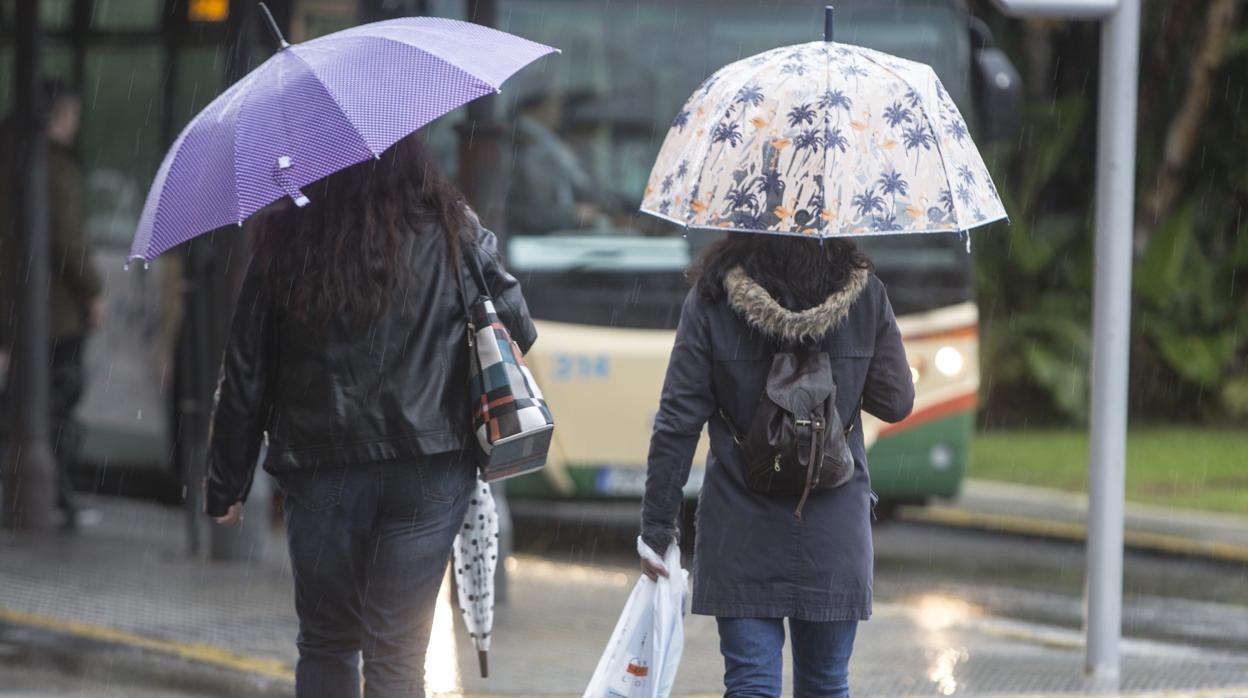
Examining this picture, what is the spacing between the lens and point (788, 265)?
14.1ft

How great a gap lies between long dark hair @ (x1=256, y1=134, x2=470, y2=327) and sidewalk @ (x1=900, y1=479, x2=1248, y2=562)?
6.60 m

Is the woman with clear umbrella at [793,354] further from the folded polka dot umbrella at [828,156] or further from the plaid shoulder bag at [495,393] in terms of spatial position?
the plaid shoulder bag at [495,393]

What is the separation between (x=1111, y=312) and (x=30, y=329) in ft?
18.1

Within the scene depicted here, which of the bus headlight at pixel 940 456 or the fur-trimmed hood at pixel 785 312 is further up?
the fur-trimmed hood at pixel 785 312

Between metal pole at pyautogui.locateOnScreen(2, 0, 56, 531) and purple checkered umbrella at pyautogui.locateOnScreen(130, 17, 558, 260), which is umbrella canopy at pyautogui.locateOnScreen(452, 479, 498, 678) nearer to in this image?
purple checkered umbrella at pyautogui.locateOnScreen(130, 17, 558, 260)

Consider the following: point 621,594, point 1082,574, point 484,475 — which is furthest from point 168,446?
point 484,475

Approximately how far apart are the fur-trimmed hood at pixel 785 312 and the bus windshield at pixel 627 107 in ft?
17.8

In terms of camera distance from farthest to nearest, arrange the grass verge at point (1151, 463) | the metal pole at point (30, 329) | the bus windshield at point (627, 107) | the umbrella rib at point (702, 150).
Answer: the grass verge at point (1151, 463) → the bus windshield at point (627, 107) → the metal pole at point (30, 329) → the umbrella rib at point (702, 150)

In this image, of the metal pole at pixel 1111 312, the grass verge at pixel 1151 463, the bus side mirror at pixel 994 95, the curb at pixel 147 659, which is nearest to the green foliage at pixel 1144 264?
the grass verge at pixel 1151 463

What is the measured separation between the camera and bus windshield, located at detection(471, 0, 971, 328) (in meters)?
9.75

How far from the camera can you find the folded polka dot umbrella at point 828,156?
14.1 feet

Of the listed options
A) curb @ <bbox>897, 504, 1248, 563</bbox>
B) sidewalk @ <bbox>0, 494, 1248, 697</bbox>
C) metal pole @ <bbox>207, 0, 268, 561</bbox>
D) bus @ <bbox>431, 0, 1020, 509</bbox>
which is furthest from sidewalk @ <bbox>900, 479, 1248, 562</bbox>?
metal pole @ <bbox>207, 0, 268, 561</bbox>

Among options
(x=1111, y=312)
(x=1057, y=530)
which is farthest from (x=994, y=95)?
(x=1111, y=312)

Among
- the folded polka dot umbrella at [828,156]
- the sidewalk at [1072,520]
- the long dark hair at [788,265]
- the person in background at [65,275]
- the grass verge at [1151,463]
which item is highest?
the folded polka dot umbrella at [828,156]
